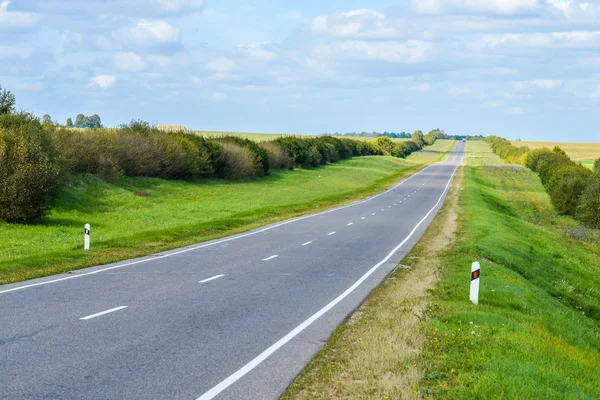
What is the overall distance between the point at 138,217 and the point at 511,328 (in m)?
25.7

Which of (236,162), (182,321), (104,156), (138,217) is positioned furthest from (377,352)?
(236,162)

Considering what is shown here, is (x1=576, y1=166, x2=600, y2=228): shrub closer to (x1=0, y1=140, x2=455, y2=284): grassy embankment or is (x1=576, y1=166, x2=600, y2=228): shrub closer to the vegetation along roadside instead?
(x1=0, y1=140, x2=455, y2=284): grassy embankment

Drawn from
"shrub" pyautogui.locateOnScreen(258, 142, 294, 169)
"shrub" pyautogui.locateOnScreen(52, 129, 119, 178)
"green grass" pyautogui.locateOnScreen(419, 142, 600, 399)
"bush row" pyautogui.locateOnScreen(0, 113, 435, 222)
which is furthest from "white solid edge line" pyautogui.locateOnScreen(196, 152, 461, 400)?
"shrub" pyautogui.locateOnScreen(258, 142, 294, 169)

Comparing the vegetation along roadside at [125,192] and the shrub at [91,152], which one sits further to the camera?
the shrub at [91,152]

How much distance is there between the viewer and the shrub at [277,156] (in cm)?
8116

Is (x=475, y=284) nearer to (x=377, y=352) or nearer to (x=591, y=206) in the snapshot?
(x=377, y=352)

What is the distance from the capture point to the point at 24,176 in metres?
27.4

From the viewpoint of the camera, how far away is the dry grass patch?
25.0 ft

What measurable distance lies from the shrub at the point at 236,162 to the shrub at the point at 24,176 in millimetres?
32290

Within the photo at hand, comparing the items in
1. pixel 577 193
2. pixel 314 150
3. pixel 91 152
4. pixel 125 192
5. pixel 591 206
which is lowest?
pixel 591 206

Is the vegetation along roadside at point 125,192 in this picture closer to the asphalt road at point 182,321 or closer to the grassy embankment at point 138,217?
the grassy embankment at point 138,217

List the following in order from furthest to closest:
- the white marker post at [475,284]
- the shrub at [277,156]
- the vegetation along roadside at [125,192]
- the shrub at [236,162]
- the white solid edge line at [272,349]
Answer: the shrub at [277,156] < the shrub at [236,162] < the vegetation along roadside at [125,192] < the white marker post at [475,284] < the white solid edge line at [272,349]

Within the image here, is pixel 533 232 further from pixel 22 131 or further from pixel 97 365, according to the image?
pixel 97 365

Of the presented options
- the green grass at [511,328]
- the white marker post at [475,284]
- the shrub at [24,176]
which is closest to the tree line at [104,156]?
the shrub at [24,176]
